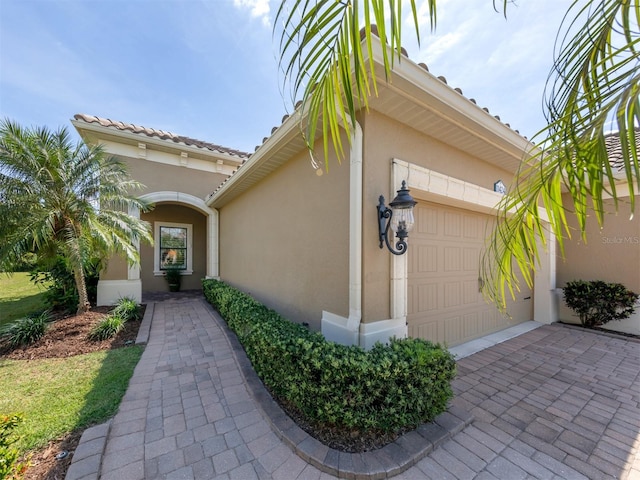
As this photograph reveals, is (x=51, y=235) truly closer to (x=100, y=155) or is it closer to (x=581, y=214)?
(x=100, y=155)

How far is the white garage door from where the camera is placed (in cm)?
393

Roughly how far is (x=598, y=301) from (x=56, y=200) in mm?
11972

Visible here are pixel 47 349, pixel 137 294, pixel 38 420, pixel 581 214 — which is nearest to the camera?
pixel 581 214

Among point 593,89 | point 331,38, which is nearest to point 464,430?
point 593,89

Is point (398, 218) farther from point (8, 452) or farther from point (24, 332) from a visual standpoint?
point (24, 332)

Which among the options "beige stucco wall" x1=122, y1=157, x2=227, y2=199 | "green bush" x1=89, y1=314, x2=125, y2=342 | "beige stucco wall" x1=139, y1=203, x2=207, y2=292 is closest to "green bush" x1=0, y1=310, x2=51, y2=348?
"green bush" x1=89, y1=314, x2=125, y2=342

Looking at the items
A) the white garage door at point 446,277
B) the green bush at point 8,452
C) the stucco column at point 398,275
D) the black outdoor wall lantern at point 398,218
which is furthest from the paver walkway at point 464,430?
the black outdoor wall lantern at point 398,218

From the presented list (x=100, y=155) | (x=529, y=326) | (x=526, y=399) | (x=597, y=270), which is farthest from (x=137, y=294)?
(x=597, y=270)

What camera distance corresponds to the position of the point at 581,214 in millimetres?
1413

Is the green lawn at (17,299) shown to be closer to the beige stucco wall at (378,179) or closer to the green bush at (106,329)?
the green bush at (106,329)

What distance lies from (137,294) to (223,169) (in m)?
5.13

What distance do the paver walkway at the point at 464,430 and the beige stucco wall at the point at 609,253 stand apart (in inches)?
91.1

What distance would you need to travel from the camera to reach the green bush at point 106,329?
5.02m

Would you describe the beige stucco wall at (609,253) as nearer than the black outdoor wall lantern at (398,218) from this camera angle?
No
